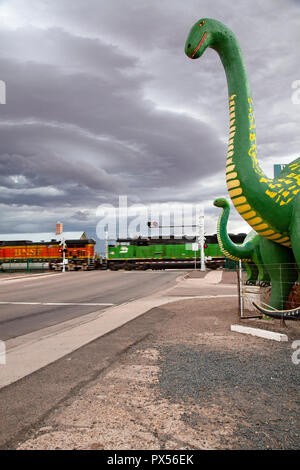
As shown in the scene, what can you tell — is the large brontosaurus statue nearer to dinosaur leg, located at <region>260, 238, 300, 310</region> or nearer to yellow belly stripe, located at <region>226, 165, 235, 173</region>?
yellow belly stripe, located at <region>226, 165, 235, 173</region>

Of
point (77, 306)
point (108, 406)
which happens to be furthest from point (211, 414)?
point (77, 306)

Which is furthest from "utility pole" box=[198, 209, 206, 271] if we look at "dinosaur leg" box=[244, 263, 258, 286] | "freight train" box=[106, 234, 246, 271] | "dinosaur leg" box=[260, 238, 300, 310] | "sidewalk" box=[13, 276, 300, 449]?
"sidewalk" box=[13, 276, 300, 449]

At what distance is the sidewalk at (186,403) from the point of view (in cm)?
289

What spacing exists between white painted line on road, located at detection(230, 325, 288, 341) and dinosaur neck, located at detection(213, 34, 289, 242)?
1.96 meters

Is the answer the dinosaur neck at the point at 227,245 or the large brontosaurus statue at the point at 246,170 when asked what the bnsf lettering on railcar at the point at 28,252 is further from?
the large brontosaurus statue at the point at 246,170

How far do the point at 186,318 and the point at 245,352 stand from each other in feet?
11.1

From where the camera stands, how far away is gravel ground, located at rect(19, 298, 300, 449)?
2.89 m

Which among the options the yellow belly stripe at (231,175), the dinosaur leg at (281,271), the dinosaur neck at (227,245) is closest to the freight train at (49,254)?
the dinosaur neck at (227,245)

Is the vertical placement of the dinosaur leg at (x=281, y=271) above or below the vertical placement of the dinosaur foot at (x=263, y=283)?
above

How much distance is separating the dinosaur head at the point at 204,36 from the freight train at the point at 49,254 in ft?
106

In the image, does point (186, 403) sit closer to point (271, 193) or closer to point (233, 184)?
point (233, 184)

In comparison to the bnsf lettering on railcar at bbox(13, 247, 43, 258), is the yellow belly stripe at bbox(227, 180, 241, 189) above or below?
above
